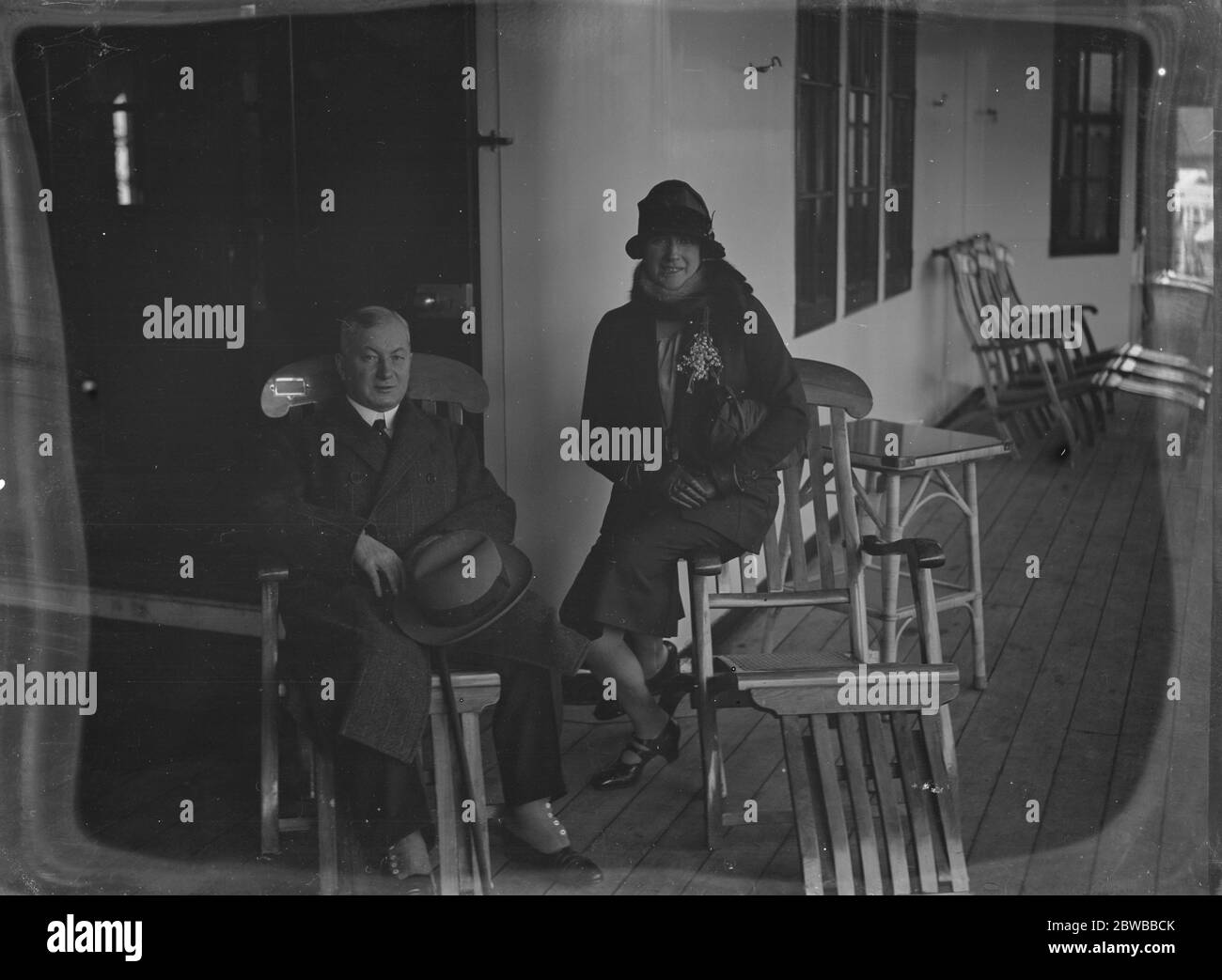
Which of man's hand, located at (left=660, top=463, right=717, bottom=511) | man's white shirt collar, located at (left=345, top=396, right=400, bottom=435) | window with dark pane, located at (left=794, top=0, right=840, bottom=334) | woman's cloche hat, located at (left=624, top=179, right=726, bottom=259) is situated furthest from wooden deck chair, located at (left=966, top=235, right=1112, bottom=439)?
man's white shirt collar, located at (left=345, top=396, right=400, bottom=435)

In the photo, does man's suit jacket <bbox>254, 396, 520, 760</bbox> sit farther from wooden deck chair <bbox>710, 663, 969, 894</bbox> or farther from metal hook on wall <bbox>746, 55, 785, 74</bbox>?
metal hook on wall <bbox>746, 55, 785, 74</bbox>

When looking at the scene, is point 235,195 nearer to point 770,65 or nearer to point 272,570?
point 272,570

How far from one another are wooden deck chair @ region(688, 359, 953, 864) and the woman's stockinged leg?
0.11 m

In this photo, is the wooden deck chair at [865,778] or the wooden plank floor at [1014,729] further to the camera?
the wooden plank floor at [1014,729]

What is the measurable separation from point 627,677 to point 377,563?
57 centimetres

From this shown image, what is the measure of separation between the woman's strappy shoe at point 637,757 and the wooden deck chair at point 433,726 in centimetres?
29

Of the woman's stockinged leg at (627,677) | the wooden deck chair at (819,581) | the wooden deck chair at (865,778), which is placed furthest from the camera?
the woman's stockinged leg at (627,677)

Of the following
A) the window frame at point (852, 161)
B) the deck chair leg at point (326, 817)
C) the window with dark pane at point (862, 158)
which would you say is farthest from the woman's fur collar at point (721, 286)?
the deck chair leg at point (326, 817)

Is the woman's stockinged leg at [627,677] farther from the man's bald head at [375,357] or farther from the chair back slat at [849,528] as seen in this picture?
the man's bald head at [375,357]

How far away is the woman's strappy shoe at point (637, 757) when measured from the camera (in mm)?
3199

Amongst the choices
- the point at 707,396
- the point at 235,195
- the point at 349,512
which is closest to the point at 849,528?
the point at 707,396

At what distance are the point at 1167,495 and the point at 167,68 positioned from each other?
84.1 inches

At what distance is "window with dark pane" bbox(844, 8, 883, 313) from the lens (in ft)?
9.79

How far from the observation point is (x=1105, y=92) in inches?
118
